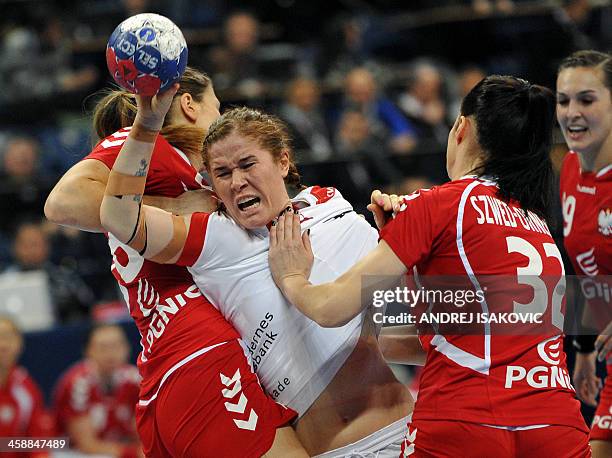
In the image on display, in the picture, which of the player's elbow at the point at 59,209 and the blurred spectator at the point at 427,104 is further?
the blurred spectator at the point at 427,104

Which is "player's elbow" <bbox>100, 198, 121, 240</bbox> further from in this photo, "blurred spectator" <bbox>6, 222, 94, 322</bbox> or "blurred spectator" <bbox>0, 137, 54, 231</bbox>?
"blurred spectator" <bbox>0, 137, 54, 231</bbox>

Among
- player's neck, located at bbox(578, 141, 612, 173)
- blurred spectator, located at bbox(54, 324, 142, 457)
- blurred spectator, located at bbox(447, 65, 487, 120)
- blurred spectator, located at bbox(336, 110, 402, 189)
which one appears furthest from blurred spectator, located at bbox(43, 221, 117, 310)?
player's neck, located at bbox(578, 141, 612, 173)

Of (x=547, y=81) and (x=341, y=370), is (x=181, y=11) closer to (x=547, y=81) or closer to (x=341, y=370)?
(x=547, y=81)

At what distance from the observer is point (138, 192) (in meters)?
3.18

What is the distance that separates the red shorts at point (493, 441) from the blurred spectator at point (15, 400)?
447cm

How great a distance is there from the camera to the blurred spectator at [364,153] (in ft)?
28.1

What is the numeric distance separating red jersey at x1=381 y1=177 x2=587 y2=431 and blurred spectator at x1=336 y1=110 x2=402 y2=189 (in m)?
5.20

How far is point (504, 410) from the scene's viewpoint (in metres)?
3.02

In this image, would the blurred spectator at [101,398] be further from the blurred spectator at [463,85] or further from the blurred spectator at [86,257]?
the blurred spectator at [463,85]

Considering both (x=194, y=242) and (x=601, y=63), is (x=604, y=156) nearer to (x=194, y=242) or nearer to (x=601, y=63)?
(x=601, y=63)

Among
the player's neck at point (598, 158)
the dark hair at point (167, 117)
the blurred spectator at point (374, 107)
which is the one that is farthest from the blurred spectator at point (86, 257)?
the player's neck at point (598, 158)

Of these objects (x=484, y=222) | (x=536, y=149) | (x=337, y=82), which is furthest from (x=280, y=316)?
(x=337, y=82)

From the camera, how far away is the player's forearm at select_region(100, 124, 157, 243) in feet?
10.3

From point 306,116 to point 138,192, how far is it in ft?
22.9
